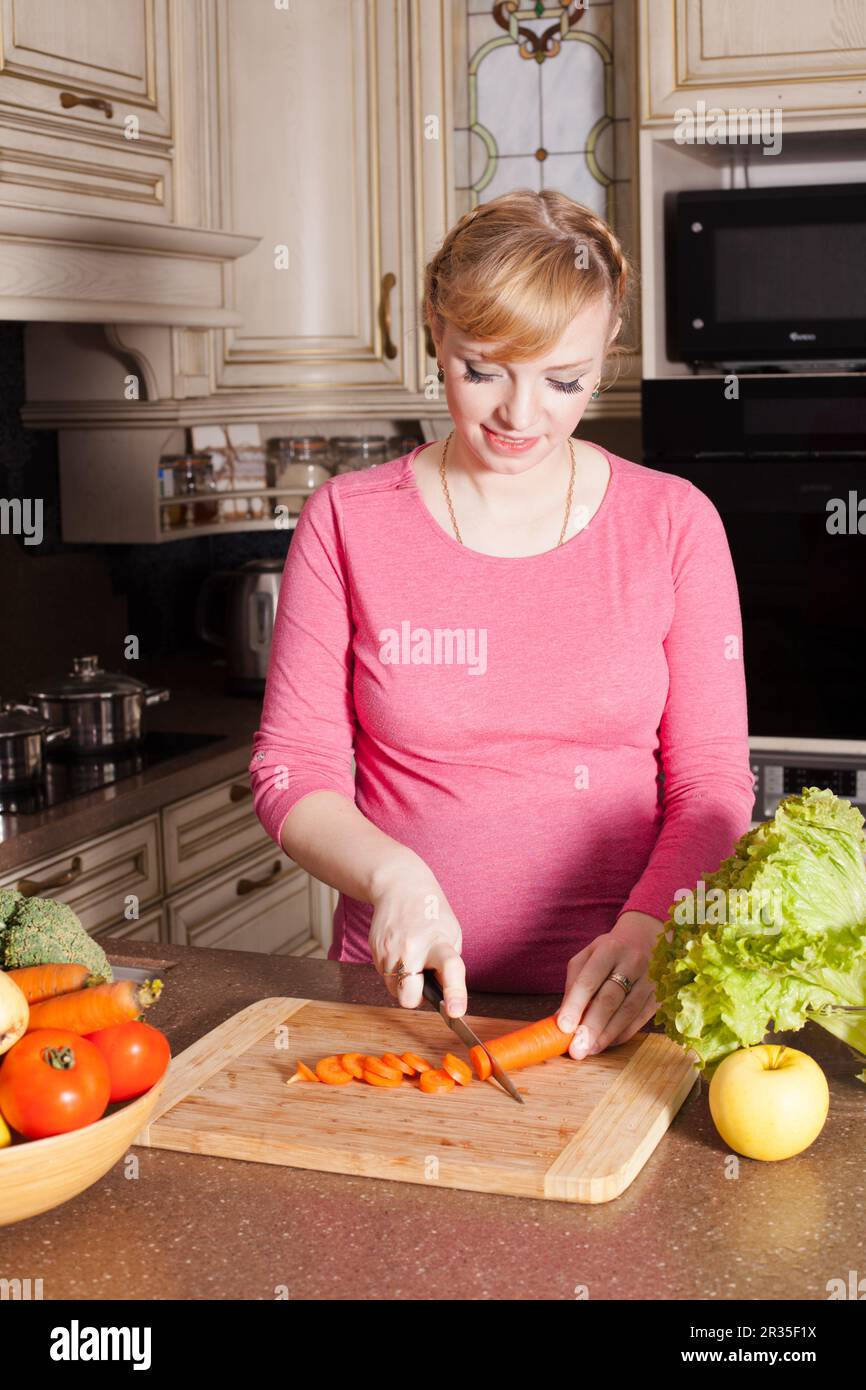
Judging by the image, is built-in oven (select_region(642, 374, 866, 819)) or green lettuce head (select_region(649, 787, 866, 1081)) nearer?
green lettuce head (select_region(649, 787, 866, 1081))

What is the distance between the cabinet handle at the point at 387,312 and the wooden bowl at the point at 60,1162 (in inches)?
82.0

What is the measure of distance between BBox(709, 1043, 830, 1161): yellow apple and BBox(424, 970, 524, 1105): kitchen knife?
0.15m

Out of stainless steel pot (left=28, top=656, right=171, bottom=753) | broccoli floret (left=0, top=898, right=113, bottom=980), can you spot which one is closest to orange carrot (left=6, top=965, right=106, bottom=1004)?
broccoli floret (left=0, top=898, right=113, bottom=980)

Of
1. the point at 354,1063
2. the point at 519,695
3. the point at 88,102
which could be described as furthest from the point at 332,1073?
the point at 88,102

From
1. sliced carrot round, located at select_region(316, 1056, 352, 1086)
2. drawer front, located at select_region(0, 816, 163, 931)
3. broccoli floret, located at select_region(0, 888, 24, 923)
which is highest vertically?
broccoli floret, located at select_region(0, 888, 24, 923)

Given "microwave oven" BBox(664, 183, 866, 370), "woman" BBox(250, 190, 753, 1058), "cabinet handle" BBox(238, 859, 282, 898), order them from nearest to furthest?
"woman" BBox(250, 190, 753, 1058) → "microwave oven" BBox(664, 183, 866, 370) → "cabinet handle" BBox(238, 859, 282, 898)

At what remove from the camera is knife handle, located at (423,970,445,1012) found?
114 centimetres

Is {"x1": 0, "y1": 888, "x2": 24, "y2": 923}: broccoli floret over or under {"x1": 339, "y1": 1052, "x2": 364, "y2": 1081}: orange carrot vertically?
over

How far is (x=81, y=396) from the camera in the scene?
2.65 m

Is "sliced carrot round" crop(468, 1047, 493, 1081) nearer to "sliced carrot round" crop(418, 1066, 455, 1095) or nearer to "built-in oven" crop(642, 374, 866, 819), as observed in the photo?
"sliced carrot round" crop(418, 1066, 455, 1095)

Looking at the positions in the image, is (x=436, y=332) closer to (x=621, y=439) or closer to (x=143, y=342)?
(x=143, y=342)
